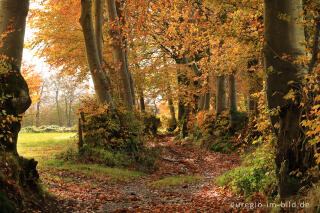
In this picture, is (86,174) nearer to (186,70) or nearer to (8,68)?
(8,68)

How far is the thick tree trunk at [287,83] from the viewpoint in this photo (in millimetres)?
4363

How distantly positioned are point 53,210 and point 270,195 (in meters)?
3.81

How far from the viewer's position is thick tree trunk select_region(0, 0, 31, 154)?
5246mm

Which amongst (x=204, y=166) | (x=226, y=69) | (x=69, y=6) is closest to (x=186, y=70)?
(x=226, y=69)

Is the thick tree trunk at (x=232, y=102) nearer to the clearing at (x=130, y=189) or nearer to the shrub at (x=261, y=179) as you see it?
the clearing at (x=130, y=189)

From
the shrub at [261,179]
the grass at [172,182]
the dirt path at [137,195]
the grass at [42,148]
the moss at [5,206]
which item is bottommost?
the grass at [172,182]

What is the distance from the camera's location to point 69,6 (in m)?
17.4

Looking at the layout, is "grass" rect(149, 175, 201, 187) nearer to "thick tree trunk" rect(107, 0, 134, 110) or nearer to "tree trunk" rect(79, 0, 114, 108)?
"tree trunk" rect(79, 0, 114, 108)

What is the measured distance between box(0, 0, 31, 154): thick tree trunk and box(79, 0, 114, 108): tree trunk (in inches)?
197

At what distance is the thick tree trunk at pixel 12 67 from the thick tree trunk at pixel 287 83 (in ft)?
14.6

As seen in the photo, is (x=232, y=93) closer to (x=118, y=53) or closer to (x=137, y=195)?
(x=118, y=53)

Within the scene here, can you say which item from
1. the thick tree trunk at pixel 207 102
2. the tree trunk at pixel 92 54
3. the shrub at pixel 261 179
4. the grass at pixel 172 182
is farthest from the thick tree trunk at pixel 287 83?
the thick tree trunk at pixel 207 102

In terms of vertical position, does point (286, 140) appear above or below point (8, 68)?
below

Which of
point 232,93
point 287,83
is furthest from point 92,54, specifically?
point 287,83
